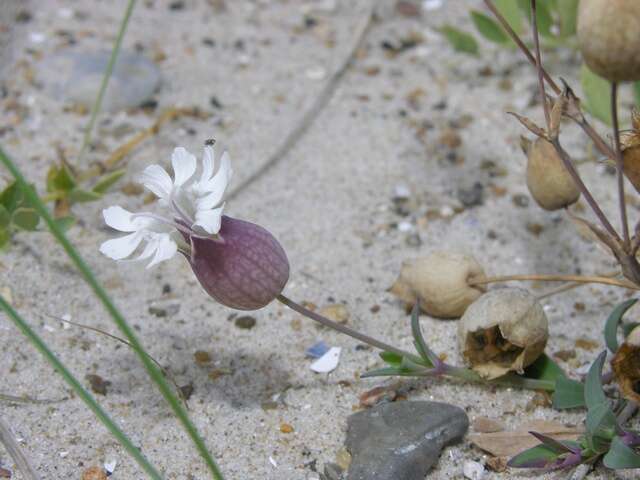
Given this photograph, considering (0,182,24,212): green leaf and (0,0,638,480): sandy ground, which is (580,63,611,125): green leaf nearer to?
(0,0,638,480): sandy ground

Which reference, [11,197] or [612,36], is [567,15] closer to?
[612,36]

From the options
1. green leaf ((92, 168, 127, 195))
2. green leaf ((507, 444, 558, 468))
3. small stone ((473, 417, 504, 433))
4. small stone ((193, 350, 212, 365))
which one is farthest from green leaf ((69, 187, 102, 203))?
green leaf ((507, 444, 558, 468))

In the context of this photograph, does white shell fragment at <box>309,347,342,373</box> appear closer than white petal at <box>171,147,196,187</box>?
No

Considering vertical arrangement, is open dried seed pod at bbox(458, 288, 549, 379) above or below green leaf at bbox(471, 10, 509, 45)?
below

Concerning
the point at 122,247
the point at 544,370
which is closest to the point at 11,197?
the point at 122,247

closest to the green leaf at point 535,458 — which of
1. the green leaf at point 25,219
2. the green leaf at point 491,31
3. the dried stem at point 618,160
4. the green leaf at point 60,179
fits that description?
the dried stem at point 618,160

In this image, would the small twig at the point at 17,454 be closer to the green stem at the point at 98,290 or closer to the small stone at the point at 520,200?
the green stem at the point at 98,290

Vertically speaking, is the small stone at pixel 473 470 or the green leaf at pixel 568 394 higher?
the green leaf at pixel 568 394
